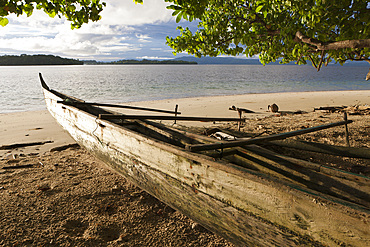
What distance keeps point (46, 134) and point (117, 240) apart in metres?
5.51

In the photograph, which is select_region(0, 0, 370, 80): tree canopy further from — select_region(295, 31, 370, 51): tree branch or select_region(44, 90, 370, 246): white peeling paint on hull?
select_region(44, 90, 370, 246): white peeling paint on hull

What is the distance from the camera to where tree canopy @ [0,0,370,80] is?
153 inches

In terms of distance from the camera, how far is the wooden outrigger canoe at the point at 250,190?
58.8 inches

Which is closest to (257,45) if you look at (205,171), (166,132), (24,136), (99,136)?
(166,132)

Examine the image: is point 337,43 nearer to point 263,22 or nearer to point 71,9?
point 263,22

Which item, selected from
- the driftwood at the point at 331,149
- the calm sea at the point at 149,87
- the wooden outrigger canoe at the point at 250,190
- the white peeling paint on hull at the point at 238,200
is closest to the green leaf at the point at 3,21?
the wooden outrigger canoe at the point at 250,190

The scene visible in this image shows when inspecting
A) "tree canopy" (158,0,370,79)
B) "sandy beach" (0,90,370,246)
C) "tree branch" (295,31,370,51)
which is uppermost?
"tree canopy" (158,0,370,79)

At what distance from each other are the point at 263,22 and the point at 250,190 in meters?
5.07

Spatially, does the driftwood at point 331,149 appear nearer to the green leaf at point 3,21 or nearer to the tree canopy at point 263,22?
the tree canopy at point 263,22

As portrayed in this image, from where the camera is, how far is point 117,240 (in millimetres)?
2461

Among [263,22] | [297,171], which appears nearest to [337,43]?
[263,22]

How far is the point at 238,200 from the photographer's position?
1.94 meters

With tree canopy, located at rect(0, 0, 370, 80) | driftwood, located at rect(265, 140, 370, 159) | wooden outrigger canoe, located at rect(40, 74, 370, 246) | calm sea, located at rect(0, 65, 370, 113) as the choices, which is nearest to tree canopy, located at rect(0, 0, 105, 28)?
tree canopy, located at rect(0, 0, 370, 80)

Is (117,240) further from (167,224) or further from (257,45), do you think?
(257,45)
